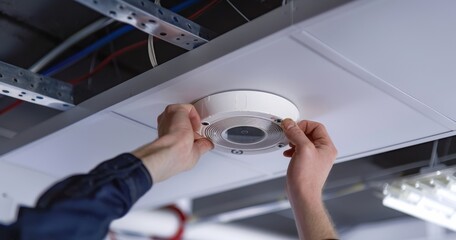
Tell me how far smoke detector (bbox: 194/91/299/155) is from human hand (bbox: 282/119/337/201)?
0.03 metres

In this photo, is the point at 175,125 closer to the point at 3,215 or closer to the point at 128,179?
the point at 128,179

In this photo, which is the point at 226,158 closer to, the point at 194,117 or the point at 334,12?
the point at 194,117

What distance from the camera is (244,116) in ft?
3.35

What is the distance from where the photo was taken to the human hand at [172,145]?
3.18 ft

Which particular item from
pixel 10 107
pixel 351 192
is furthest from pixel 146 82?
pixel 351 192

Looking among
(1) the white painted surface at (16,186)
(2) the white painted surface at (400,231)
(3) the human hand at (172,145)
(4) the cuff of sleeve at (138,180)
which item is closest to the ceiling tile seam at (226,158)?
(3) the human hand at (172,145)

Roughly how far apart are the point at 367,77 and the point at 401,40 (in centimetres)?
12

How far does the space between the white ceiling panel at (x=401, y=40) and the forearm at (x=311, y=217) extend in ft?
0.89

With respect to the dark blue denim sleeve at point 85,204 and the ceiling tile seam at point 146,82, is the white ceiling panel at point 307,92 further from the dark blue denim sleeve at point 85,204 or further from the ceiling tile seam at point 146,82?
the dark blue denim sleeve at point 85,204

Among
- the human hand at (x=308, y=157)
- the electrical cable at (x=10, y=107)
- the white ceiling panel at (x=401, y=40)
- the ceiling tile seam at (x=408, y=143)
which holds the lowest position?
the human hand at (x=308, y=157)

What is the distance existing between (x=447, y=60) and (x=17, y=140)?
96cm

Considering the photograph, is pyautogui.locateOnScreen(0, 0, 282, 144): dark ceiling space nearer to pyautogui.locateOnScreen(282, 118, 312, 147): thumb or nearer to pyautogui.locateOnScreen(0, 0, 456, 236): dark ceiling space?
pyautogui.locateOnScreen(0, 0, 456, 236): dark ceiling space

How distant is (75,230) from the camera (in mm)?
823

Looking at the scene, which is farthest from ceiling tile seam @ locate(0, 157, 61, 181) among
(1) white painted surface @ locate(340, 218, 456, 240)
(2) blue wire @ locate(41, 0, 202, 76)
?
(1) white painted surface @ locate(340, 218, 456, 240)
